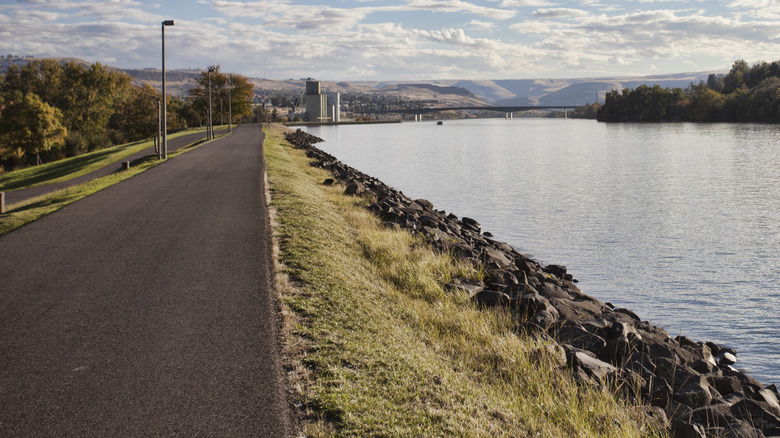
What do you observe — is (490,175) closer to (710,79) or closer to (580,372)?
(580,372)

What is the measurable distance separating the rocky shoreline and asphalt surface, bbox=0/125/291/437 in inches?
152

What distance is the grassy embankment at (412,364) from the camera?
5.22 metres

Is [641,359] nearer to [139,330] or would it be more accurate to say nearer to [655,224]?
[139,330]

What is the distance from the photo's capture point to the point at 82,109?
96.6 metres

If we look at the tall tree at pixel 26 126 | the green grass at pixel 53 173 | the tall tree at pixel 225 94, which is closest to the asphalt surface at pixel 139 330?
the green grass at pixel 53 173

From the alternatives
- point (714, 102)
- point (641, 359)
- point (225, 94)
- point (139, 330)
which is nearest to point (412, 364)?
point (139, 330)

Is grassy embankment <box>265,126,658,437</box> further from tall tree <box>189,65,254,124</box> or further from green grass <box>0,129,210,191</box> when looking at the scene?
tall tree <box>189,65,254,124</box>

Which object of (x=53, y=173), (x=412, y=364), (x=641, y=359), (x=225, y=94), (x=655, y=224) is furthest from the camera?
(x=225, y=94)

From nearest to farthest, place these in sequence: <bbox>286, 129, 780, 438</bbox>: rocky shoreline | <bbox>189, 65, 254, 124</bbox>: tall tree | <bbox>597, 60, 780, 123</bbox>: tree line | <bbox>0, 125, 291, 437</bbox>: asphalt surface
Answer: <bbox>0, 125, 291, 437</bbox>: asphalt surface → <bbox>286, 129, 780, 438</bbox>: rocky shoreline → <bbox>189, 65, 254, 124</bbox>: tall tree → <bbox>597, 60, 780, 123</bbox>: tree line

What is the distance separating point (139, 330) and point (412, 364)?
323cm

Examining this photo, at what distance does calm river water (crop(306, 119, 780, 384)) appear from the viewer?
1311 centimetres

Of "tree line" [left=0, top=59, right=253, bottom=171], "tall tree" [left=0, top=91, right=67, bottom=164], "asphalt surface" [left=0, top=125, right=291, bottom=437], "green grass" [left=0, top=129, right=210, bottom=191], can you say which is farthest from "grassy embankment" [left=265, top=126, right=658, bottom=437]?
"tall tree" [left=0, top=91, right=67, bottom=164]

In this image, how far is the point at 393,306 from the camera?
889 centimetres

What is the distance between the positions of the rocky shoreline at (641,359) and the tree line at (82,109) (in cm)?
4194
